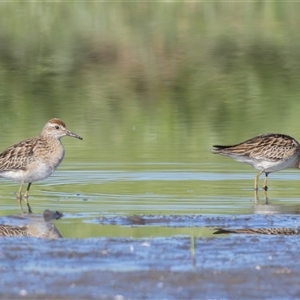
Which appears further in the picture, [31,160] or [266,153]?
[266,153]

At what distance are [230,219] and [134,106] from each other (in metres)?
11.3

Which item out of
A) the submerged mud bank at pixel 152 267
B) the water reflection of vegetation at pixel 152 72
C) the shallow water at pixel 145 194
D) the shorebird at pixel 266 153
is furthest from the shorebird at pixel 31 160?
the submerged mud bank at pixel 152 267

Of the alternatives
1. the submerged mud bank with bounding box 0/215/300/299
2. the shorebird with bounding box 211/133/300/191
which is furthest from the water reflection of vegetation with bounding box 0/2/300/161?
the submerged mud bank with bounding box 0/215/300/299

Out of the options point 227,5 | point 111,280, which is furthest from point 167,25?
point 111,280

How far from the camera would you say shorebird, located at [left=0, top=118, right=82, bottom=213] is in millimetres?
13219

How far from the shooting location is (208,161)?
608 inches

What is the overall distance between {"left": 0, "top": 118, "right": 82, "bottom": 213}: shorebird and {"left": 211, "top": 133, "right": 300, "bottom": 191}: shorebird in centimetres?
234

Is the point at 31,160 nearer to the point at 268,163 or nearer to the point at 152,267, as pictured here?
the point at 268,163

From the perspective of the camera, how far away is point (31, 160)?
525 inches

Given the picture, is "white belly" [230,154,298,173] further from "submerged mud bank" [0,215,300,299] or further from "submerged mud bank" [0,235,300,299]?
"submerged mud bank" [0,235,300,299]

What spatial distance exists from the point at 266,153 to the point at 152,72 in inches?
513

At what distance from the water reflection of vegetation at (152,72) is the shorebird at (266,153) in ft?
3.63

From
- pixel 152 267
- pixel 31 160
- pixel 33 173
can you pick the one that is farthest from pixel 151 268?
pixel 31 160

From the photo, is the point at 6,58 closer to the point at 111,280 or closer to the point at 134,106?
the point at 134,106
